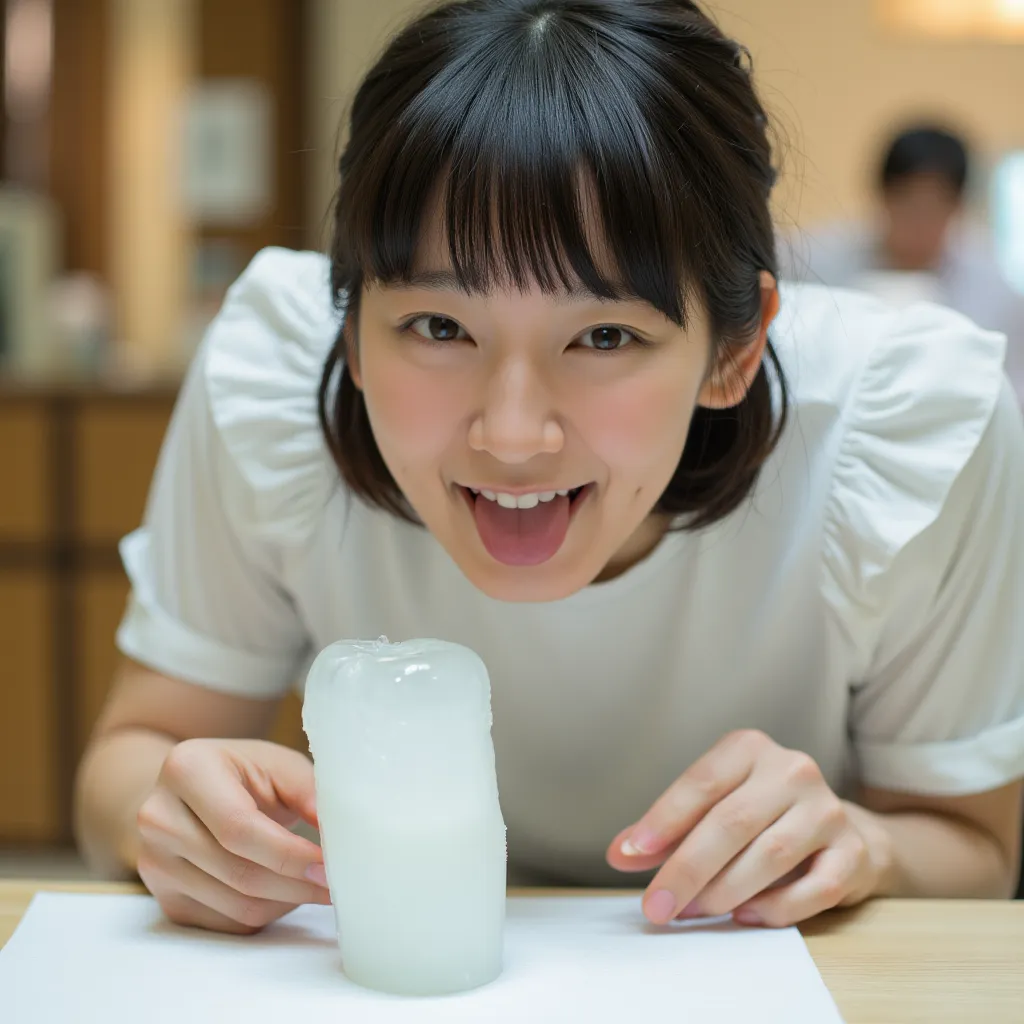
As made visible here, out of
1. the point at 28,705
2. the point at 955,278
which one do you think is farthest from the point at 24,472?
the point at 955,278

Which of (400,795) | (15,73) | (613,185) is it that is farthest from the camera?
(15,73)

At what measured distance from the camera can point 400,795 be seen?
668mm

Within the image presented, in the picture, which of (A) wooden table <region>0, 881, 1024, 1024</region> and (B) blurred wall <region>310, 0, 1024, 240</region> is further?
(B) blurred wall <region>310, 0, 1024, 240</region>

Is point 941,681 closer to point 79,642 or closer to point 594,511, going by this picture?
point 594,511

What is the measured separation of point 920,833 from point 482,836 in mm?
400

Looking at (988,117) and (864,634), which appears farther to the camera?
(988,117)

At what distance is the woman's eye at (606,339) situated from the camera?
31.5 inches

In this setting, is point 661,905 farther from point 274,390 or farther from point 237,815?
point 274,390

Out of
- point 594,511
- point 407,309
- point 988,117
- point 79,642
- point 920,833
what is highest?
point 988,117

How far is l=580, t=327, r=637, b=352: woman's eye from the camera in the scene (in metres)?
0.80

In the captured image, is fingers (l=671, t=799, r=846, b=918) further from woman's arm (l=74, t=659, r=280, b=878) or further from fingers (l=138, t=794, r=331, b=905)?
woman's arm (l=74, t=659, r=280, b=878)

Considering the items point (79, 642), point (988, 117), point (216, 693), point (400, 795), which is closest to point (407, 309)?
point (400, 795)

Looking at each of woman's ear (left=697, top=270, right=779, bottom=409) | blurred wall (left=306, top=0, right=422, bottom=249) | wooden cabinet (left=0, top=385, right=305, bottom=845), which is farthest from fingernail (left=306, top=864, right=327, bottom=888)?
blurred wall (left=306, top=0, right=422, bottom=249)

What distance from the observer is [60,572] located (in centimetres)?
263
